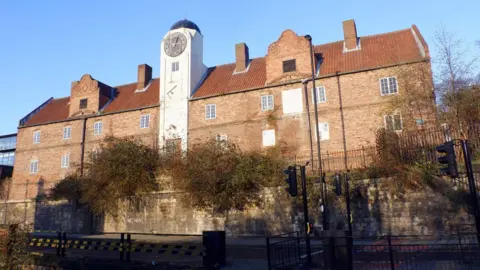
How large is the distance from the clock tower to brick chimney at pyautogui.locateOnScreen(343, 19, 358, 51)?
13.2m

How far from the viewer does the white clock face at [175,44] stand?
33.1m

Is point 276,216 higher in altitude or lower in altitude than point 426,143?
lower

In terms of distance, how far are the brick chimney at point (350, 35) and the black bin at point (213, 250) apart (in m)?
23.1

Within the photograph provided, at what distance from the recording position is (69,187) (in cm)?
2698

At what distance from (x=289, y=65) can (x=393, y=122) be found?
9.02m

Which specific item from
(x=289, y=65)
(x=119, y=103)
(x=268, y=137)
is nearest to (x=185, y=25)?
Result: (x=119, y=103)

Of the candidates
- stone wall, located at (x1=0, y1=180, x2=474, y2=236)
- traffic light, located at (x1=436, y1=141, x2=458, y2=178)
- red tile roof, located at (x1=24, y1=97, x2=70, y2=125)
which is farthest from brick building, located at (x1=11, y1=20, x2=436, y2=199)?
traffic light, located at (x1=436, y1=141, x2=458, y2=178)

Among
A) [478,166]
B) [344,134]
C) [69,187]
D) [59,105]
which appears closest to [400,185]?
[478,166]

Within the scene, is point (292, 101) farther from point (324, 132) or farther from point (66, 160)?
point (66, 160)

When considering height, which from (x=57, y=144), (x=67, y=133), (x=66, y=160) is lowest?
(x=66, y=160)

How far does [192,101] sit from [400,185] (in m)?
19.1

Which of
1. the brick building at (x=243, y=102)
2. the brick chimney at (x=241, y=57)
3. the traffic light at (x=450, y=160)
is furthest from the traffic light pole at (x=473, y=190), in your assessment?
the brick chimney at (x=241, y=57)

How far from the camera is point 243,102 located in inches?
1169

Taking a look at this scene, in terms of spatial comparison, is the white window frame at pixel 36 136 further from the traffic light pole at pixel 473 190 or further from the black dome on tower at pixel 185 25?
the traffic light pole at pixel 473 190
